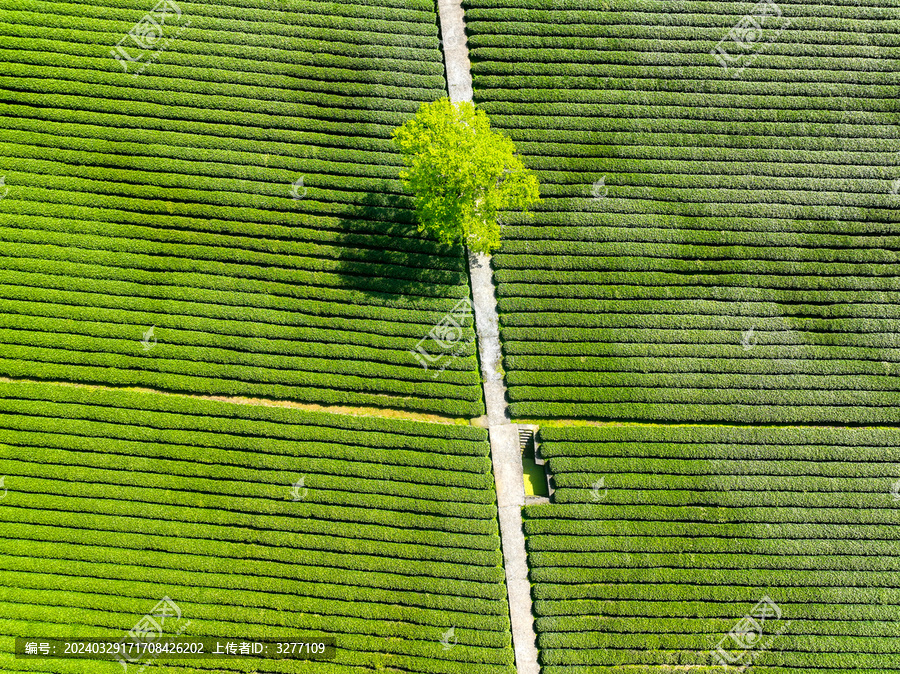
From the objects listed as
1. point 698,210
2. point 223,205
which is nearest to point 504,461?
point 698,210

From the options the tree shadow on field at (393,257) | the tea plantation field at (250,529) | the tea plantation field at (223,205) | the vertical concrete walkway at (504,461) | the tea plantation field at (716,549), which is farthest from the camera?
the tree shadow on field at (393,257)

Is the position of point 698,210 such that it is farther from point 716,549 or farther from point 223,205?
point 223,205

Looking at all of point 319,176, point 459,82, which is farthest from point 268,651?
→ point 459,82

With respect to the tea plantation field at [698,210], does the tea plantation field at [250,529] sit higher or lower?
lower

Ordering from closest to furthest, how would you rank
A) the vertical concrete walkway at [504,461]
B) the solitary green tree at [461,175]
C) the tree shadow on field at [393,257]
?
the vertical concrete walkway at [504,461]
the solitary green tree at [461,175]
the tree shadow on field at [393,257]

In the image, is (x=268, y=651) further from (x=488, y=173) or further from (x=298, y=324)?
(x=488, y=173)

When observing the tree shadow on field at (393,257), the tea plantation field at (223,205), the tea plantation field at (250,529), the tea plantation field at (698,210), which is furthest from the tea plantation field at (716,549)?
the tree shadow on field at (393,257)

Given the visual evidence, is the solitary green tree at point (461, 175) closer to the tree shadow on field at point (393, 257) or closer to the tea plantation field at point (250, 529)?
A: the tree shadow on field at point (393, 257)
